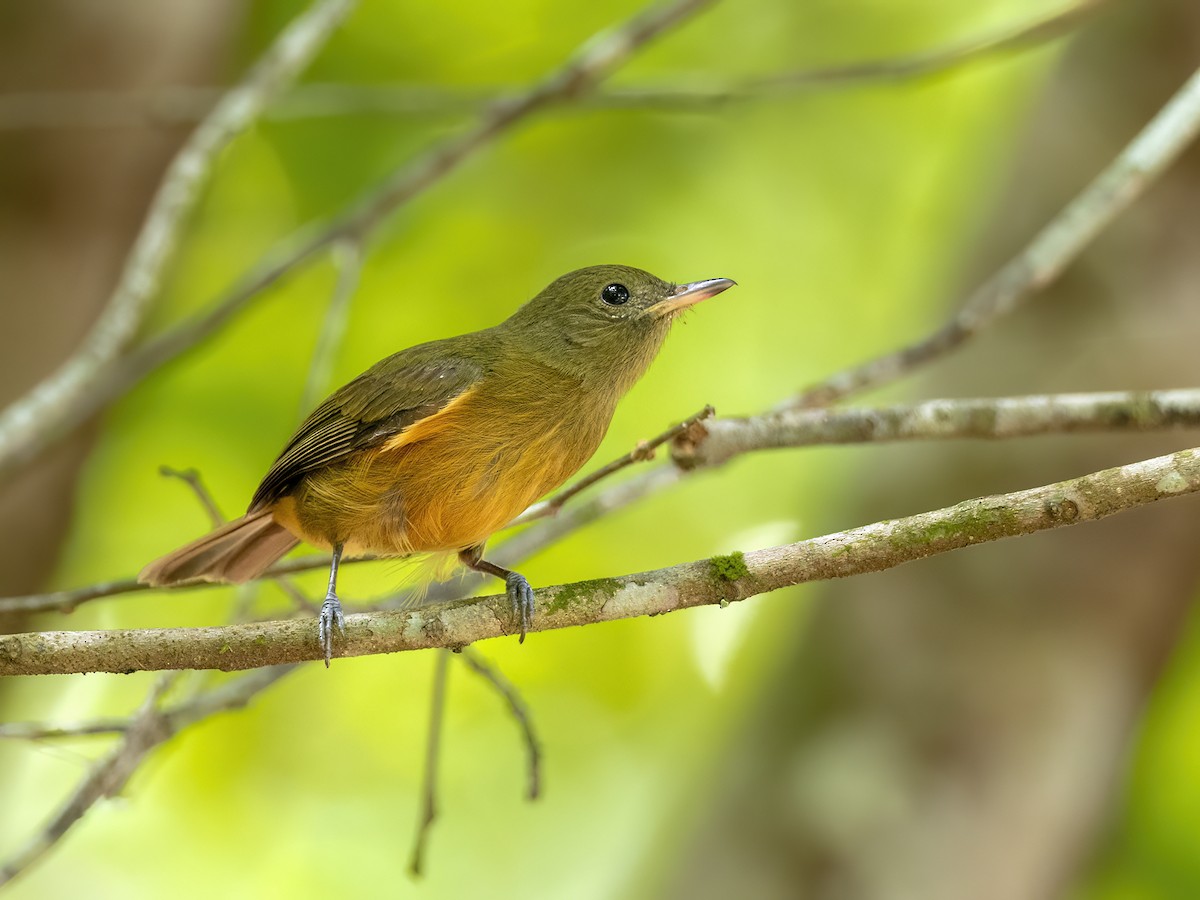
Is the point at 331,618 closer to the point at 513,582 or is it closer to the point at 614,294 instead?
the point at 513,582

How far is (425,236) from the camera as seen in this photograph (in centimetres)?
737

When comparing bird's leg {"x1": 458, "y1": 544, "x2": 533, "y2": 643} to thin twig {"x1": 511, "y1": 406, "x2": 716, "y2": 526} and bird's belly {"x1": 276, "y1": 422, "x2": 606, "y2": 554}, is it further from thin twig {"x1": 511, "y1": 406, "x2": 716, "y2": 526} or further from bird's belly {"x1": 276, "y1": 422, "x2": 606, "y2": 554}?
thin twig {"x1": 511, "y1": 406, "x2": 716, "y2": 526}

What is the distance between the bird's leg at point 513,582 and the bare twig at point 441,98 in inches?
81.6

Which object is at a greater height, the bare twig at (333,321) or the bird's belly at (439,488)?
the bare twig at (333,321)

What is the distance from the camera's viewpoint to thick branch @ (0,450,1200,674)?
2.43 meters

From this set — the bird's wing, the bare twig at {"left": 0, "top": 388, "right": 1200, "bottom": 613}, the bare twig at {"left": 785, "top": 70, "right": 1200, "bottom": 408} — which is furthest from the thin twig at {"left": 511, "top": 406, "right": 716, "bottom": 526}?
the bare twig at {"left": 785, "top": 70, "right": 1200, "bottom": 408}

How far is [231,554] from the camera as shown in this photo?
4.16m

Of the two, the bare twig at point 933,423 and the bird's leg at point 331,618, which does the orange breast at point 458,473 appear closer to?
Result: the bird's leg at point 331,618

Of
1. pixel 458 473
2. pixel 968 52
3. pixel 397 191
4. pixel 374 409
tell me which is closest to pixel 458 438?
pixel 458 473

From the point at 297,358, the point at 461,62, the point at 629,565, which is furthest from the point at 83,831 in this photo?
the point at 461,62

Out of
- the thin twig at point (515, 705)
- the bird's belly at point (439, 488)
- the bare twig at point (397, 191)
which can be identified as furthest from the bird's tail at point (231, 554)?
the thin twig at point (515, 705)

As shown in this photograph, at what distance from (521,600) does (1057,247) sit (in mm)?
2194

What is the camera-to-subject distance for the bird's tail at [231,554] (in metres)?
3.95

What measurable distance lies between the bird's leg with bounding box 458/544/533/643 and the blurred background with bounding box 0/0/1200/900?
1.32 m
